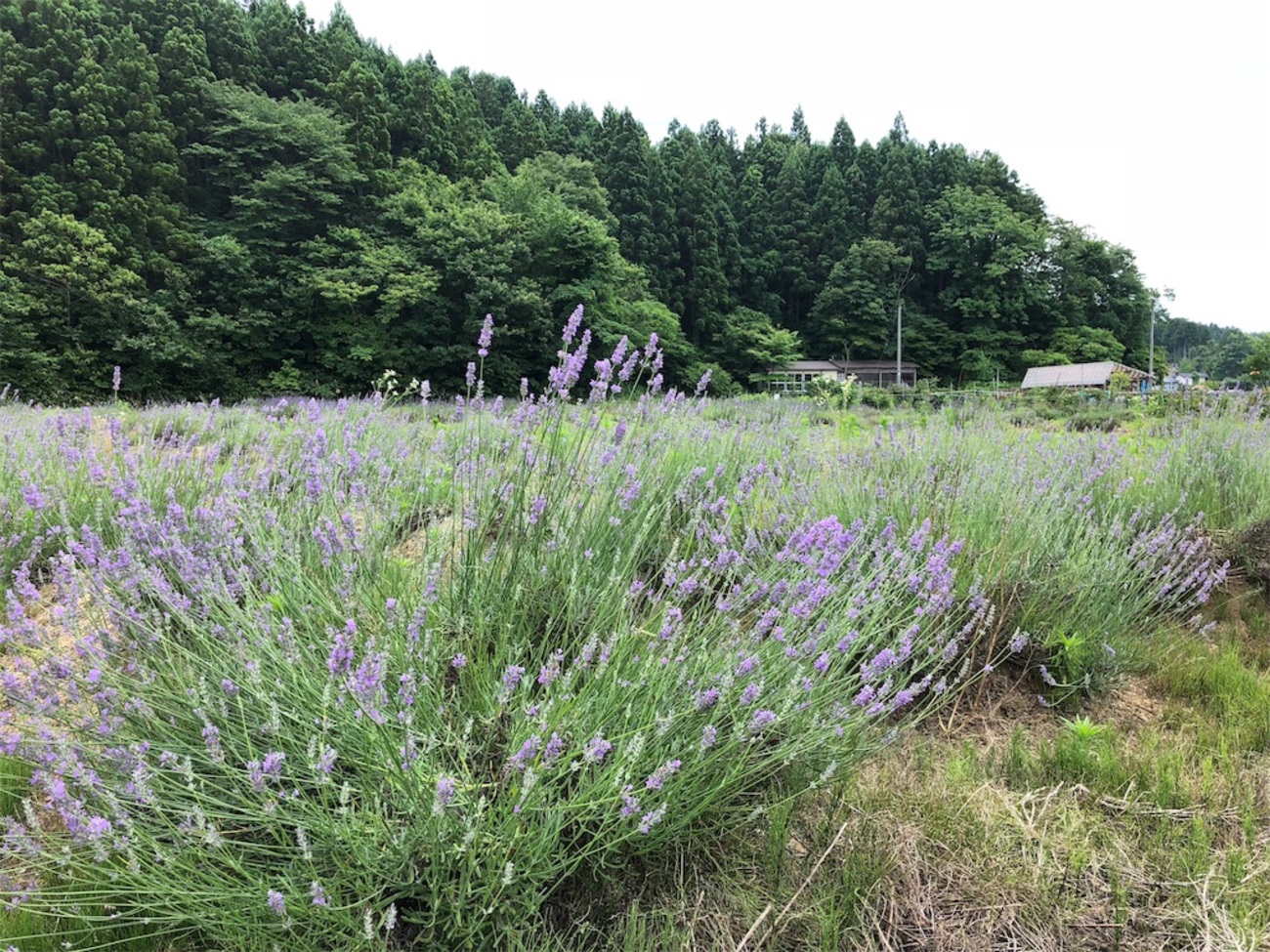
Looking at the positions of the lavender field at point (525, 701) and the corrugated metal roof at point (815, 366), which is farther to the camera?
the corrugated metal roof at point (815, 366)

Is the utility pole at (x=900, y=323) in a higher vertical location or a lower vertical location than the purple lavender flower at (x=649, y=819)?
higher

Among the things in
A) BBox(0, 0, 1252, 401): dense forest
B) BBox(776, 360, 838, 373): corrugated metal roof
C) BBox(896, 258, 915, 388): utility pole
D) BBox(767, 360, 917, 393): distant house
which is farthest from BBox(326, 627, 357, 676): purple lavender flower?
BBox(896, 258, 915, 388): utility pole

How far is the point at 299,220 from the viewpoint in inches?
858

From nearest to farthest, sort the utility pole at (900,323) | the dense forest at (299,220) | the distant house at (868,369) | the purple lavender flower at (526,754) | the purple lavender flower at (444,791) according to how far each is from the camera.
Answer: the purple lavender flower at (444,791) → the purple lavender flower at (526,754) → the dense forest at (299,220) → the utility pole at (900,323) → the distant house at (868,369)

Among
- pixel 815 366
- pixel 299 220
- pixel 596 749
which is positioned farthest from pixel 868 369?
pixel 596 749

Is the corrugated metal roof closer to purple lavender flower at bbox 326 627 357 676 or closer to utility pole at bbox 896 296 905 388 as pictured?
utility pole at bbox 896 296 905 388

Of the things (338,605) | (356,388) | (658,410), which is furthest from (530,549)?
(356,388)

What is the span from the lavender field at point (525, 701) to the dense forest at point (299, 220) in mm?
17470

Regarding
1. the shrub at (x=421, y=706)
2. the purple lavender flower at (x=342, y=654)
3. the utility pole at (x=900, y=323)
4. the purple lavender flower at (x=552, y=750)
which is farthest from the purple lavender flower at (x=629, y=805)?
the utility pole at (x=900, y=323)

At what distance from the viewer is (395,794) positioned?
1.21m

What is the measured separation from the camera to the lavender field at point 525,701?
1.11 meters

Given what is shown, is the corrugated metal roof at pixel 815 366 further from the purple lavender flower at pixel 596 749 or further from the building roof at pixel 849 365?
the purple lavender flower at pixel 596 749

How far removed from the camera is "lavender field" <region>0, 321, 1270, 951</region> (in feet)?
3.64

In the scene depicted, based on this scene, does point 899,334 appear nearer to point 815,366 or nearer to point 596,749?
point 815,366
